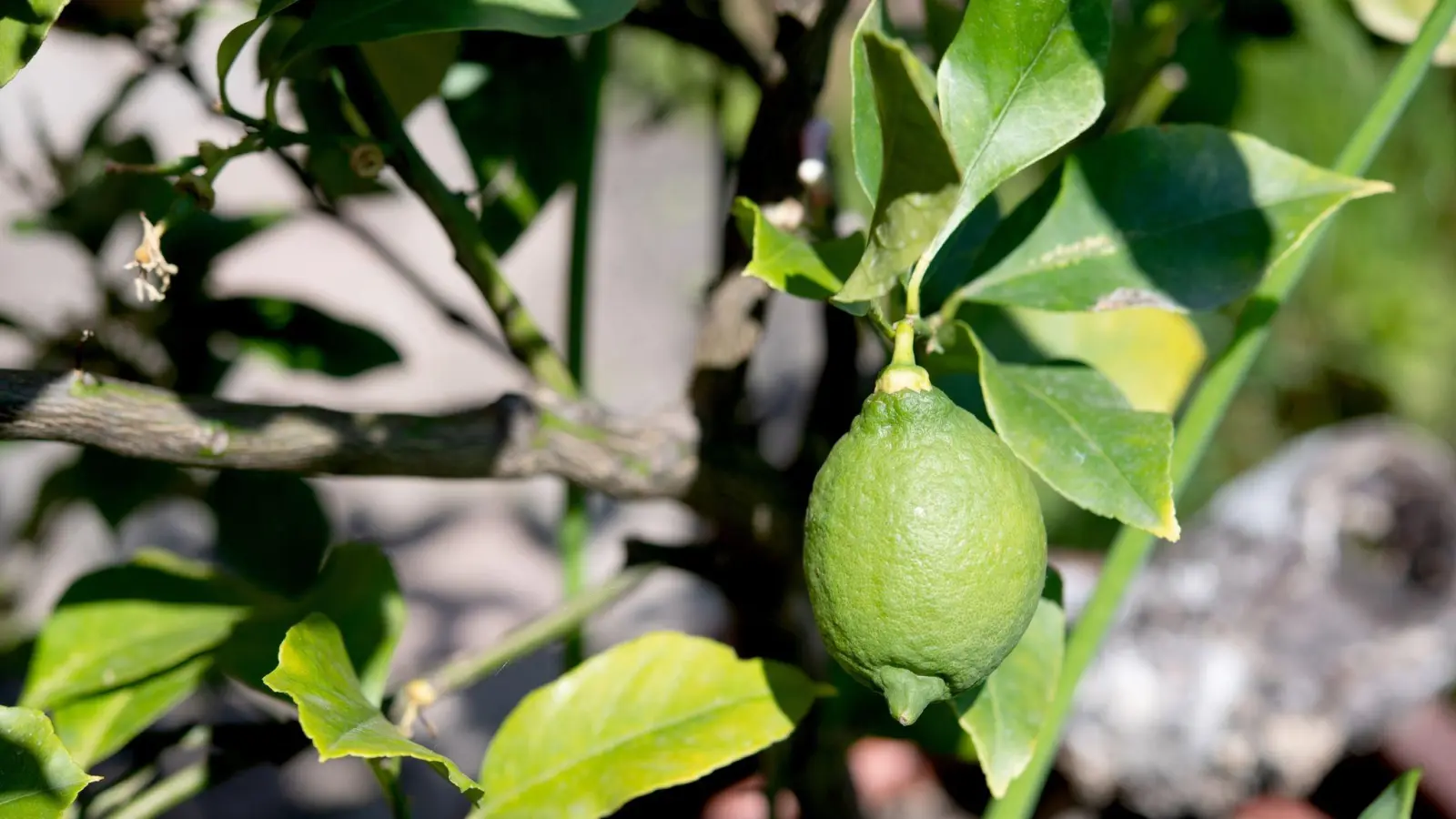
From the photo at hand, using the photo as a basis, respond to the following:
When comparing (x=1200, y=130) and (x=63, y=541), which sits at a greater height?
(x=1200, y=130)

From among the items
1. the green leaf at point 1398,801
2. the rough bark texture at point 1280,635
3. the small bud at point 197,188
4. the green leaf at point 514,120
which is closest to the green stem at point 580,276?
the green leaf at point 514,120

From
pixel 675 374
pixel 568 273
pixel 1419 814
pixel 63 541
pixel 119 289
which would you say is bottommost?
pixel 63 541

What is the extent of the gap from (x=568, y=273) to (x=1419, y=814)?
1079 mm

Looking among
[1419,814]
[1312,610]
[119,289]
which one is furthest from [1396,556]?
[119,289]

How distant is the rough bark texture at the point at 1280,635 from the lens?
110 centimetres

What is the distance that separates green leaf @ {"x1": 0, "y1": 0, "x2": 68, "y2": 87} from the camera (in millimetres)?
337

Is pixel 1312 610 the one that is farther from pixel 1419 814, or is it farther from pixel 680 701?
pixel 680 701

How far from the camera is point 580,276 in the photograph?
0.65m

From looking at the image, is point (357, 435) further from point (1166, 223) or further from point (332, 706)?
point (1166, 223)

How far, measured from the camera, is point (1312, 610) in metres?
1.20

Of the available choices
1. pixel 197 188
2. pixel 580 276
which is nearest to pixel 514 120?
pixel 580 276

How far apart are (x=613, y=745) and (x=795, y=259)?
0.21m

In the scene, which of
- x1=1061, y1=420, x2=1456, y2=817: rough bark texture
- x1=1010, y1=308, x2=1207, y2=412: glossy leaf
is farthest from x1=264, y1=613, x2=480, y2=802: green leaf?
x1=1061, y1=420, x2=1456, y2=817: rough bark texture

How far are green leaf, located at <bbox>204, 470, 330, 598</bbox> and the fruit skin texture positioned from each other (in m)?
0.41
